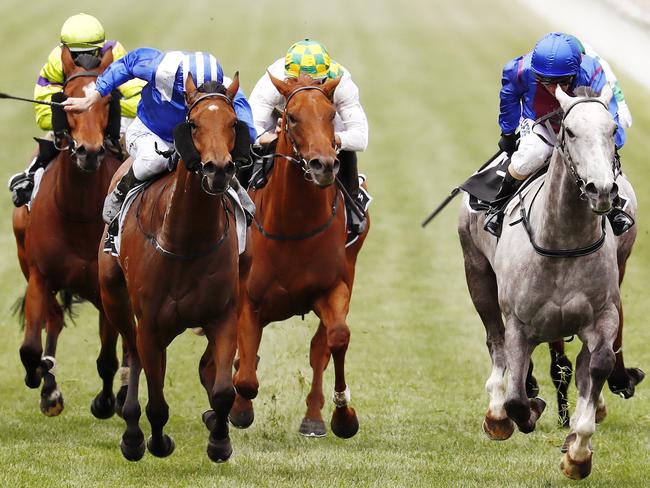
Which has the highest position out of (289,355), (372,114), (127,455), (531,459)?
(127,455)

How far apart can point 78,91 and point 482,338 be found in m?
6.92

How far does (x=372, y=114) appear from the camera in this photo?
28.6 metres

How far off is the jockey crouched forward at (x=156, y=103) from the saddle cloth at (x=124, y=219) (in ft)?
0.27

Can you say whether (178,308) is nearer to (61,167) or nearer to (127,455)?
(127,455)

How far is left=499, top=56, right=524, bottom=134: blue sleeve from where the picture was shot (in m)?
8.48

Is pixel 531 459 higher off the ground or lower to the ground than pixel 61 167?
lower

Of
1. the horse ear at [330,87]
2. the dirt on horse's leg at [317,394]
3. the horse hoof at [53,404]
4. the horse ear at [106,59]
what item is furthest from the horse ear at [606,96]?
the horse hoof at [53,404]

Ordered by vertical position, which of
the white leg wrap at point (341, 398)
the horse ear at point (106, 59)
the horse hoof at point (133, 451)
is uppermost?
the horse ear at point (106, 59)

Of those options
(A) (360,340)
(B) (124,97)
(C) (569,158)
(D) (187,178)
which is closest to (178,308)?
(D) (187,178)

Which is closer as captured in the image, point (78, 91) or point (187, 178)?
point (187, 178)

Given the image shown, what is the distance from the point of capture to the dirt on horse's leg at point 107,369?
9953mm

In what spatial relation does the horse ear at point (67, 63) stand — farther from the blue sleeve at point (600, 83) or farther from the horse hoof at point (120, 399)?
the blue sleeve at point (600, 83)

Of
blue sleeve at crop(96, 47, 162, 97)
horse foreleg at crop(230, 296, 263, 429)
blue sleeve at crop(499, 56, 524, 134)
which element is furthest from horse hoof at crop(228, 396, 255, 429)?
blue sleeve at crop(499, 56, 524, 134)

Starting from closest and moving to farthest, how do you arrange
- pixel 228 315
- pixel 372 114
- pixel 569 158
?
pixel 569 158
pixel 228 315
pixel 372 114
